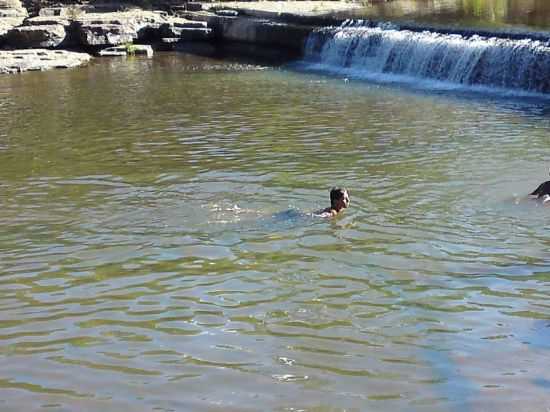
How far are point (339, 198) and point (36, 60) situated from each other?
18652mm

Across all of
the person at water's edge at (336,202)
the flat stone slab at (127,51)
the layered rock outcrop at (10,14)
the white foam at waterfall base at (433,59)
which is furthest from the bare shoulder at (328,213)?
the layered rock outcrop at (10,14)

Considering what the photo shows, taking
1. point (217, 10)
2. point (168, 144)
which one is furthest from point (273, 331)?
point (217, 10)

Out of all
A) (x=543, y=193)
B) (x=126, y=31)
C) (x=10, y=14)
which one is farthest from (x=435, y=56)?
(x=10, y=14)

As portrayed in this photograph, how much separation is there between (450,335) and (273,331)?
1.30m

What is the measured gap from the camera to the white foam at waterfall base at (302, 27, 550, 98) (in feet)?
58.6

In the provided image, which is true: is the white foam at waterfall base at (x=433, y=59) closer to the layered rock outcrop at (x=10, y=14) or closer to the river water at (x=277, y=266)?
the river water at (x=277, y=266)

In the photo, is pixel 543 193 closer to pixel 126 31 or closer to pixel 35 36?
pixel 35 36

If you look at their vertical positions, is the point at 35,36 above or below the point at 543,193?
above

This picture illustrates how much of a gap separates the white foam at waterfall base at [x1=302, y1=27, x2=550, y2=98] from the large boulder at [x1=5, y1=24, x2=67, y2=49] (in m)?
8.73

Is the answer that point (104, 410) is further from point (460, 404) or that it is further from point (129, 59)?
point (129, 59)

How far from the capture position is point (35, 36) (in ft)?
90.7

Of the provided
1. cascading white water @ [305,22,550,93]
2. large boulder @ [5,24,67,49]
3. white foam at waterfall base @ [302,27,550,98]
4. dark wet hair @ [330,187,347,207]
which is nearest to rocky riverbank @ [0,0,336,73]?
large boulder @ [5,24,67,49]

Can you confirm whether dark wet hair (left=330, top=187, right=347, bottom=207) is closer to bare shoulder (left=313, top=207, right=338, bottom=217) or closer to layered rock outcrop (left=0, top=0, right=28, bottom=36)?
bare shoulder (left=313, top=207, right=338, bottom=217)

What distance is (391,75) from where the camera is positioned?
70.1 ft
